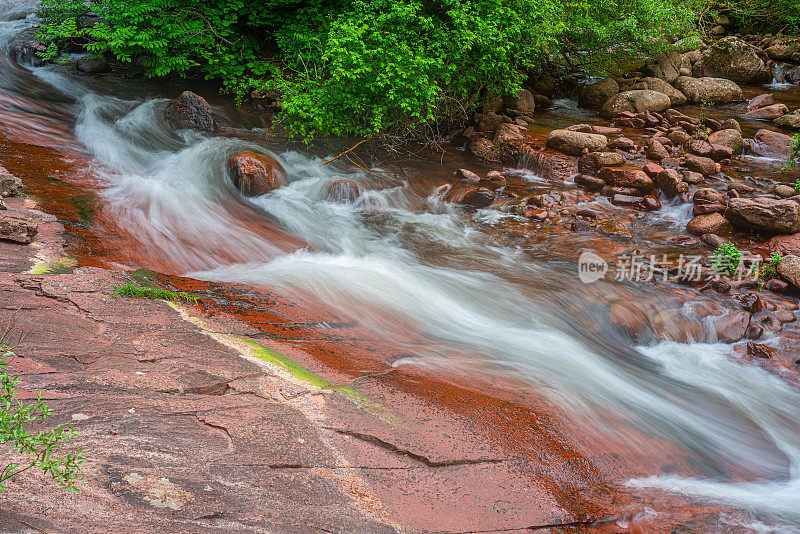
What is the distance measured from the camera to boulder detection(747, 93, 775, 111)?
1180cm

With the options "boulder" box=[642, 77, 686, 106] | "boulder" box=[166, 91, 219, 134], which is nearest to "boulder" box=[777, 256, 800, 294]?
"boulder" box=[642, 77, 686, 106]

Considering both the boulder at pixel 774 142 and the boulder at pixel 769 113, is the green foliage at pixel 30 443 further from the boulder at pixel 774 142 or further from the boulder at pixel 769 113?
the boulder at pixel 769 113

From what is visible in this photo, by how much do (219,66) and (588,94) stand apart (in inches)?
318

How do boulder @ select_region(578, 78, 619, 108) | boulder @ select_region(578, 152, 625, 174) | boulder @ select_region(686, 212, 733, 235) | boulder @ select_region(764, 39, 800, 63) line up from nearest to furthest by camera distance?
boulder @ select_region(686, 212, 733, 235) < boulder @ select_region(578, 152, 625, 174) < boulder @ select_region(578, 78, 619, 108) < boulder @ select_region(764, 39, 800, 63)

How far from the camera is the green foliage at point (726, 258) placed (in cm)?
653

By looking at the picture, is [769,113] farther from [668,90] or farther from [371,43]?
[371,43]

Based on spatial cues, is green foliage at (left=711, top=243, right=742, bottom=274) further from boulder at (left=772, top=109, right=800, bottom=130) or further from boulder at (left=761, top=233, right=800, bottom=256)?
boulder at (left=772, top=109, right=800, bottom=130)

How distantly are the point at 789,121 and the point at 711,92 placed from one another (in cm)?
202

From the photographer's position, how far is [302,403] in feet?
10.8

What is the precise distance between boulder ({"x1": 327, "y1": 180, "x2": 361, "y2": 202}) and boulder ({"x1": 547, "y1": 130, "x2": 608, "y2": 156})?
3.87 metres

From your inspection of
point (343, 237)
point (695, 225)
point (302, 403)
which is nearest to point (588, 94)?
point (695, 225)

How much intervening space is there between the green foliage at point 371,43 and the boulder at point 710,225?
13.7ft

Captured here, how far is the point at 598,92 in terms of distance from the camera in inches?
480

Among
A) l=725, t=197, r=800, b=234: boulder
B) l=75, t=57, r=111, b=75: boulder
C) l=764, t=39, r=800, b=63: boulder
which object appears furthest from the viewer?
l=764, t=39, r=800, b=63: boulder
